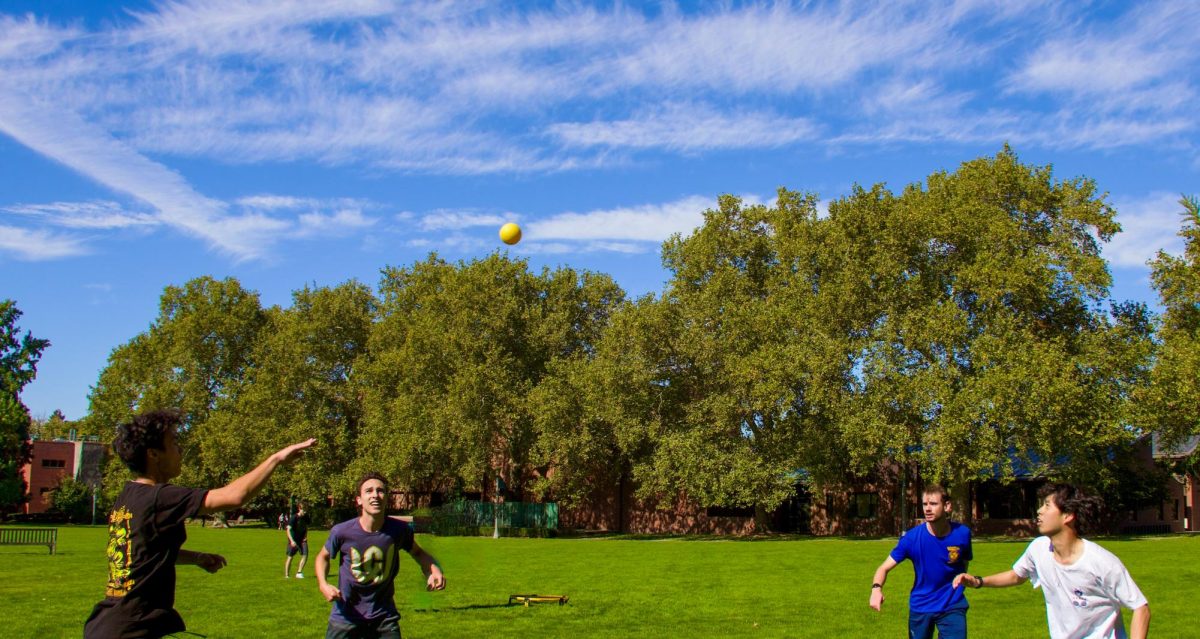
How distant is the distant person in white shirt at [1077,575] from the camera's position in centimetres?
629

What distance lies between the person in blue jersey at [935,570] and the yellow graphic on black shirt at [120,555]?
236 inches

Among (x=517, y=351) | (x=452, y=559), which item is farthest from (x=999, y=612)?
(x=517, y=351)

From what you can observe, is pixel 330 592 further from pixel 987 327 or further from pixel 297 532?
pixel 987 327

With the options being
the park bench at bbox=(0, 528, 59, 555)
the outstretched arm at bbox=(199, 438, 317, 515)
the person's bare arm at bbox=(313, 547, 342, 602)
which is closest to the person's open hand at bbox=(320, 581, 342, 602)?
the person's bare arm at bbox=(313, 547, 342, 602)

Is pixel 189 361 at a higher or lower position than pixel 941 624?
higher

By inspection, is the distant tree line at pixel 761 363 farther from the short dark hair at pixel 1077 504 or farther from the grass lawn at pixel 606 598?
the short dark hair at pixel 1077 504

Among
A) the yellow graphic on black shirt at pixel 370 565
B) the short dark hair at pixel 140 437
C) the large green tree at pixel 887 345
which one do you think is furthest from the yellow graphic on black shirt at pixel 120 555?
the large green tree at pixel 887 345

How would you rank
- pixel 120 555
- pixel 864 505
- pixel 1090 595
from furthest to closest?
pixel 864 505, pixel 1090 595, pixel 120 555

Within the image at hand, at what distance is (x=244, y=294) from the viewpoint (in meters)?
74.3

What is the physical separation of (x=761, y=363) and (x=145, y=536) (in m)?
42.0

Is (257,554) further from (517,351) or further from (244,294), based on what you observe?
(244,294)

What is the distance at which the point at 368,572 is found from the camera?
7.98 m

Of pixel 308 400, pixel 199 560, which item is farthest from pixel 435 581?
pixel 308 400

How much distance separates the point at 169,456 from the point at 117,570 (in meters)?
0.66
